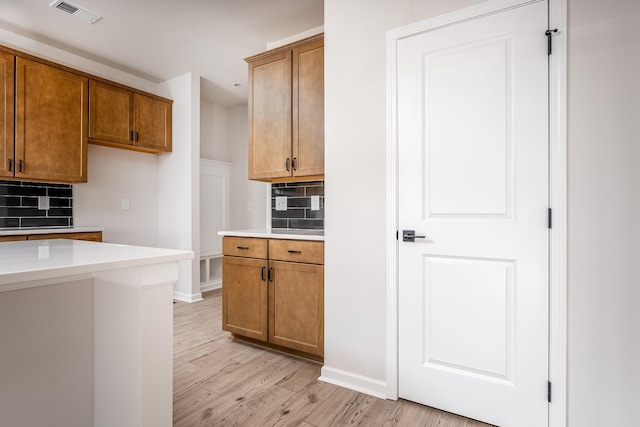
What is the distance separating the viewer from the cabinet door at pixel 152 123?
3.88 meters

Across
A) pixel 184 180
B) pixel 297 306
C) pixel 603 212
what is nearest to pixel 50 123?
pixel 184 180

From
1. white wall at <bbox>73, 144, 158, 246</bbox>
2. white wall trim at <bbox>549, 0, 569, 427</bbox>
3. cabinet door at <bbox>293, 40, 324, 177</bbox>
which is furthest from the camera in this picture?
white wall at <bbox>73, 144, 158, 246</bbox>

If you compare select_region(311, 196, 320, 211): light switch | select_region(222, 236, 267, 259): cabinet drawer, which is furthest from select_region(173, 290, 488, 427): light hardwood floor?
select_region(311, 196, 320, 211): light switch

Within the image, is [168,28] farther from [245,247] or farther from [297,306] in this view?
[297,306]

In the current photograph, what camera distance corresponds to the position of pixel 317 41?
8.09 ft

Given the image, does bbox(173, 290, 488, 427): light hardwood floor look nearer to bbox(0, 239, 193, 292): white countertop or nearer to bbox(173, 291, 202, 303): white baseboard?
bbox(0, 239, 193, 292): white countertop

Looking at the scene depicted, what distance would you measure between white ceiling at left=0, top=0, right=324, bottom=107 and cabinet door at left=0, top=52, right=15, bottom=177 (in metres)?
0.40

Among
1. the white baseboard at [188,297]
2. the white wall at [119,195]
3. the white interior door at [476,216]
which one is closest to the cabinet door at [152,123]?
the white wall at [119,195]

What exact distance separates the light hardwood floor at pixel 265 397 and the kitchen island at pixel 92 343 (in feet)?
2.00

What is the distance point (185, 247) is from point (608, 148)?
3.97m

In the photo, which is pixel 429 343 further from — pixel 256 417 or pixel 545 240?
pixel 256 417

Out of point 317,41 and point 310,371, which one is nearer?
point 310,371

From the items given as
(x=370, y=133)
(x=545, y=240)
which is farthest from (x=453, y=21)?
(x=545, y=240)

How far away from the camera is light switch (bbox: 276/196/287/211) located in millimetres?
3183
